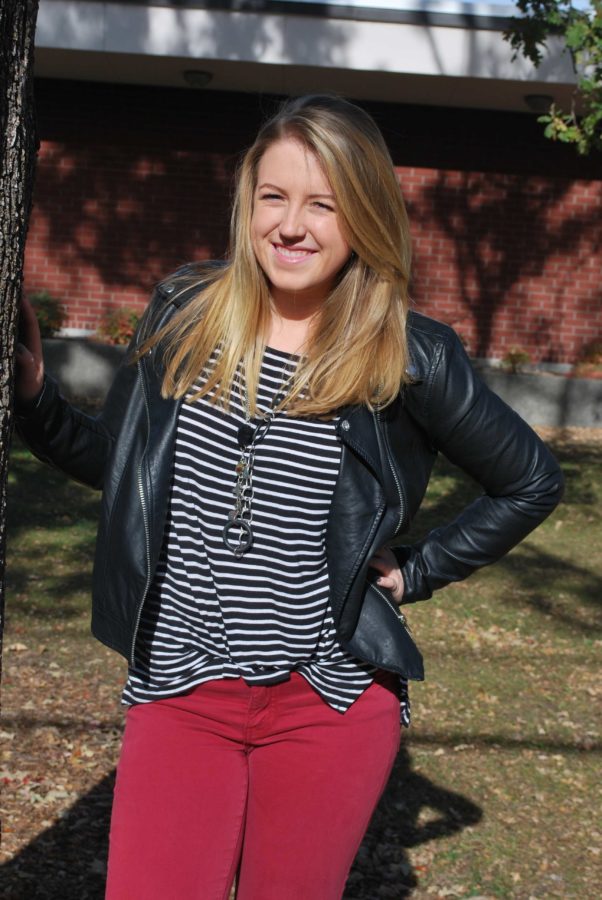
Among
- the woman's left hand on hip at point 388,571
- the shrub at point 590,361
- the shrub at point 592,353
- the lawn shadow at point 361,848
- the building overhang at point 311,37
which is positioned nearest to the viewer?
the woman's left hand on hip at point 388,571

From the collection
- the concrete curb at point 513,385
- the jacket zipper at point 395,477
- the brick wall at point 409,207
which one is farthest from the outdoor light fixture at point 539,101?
the jacket zipper at point 395,477

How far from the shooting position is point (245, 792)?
93.7 inches

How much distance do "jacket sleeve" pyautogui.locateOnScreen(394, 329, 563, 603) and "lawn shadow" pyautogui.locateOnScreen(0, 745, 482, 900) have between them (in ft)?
5.62

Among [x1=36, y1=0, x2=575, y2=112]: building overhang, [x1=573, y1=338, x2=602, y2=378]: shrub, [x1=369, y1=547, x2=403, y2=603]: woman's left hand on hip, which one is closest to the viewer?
[x1=369, y1=547, x2=403, y2=603]: woman's left hand on hip

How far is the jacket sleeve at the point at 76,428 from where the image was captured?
249 cm

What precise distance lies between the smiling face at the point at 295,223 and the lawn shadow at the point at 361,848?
7.59 ft

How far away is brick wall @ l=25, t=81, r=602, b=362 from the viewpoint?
14180mm

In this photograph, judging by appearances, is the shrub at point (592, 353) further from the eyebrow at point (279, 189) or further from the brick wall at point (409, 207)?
the eyebrow at point (279, 189)

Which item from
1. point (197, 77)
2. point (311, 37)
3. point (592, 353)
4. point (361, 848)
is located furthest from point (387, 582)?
point (592, 353)

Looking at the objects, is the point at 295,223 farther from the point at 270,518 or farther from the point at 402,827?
the point at 402,827

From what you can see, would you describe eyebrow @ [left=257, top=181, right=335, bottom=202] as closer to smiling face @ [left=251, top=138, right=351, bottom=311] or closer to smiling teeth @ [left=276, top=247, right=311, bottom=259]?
smiling face @ [left=251, top=138, right=351, bottom=311]

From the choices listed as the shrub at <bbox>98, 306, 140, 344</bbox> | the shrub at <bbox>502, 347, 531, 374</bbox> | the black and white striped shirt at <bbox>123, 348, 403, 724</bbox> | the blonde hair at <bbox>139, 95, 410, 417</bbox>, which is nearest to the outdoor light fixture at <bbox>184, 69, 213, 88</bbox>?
the shrub at <bbox>98, 306, 140, 344</bbox>

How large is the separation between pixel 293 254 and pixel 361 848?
8.49 feet

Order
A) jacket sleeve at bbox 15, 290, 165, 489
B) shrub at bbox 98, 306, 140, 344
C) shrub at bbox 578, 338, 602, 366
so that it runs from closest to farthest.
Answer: jacket sleeve at bbox 15, 290, 165, 489 → shrub at bbox 98, 306, 140, 344 → shrub at bbox 578, 338, 602, 366
